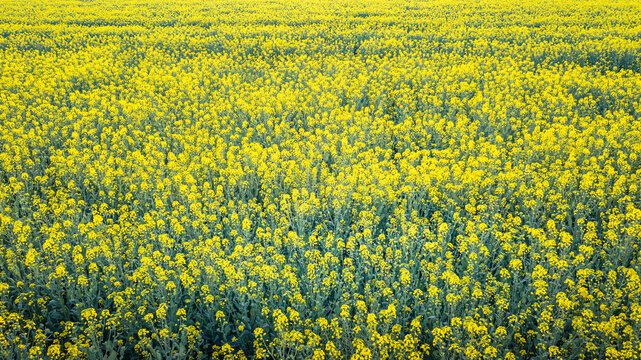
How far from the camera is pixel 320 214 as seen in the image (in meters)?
4.79

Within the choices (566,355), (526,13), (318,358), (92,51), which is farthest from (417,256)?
(526,13)

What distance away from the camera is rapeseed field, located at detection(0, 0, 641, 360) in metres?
3.16

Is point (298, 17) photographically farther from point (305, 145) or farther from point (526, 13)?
point (305, 145)

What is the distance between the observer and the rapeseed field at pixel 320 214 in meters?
3.16

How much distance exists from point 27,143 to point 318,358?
6611 mm

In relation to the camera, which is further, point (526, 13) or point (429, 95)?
point (526, 13)

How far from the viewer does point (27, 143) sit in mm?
6547

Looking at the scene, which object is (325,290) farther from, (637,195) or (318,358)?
(637,195)

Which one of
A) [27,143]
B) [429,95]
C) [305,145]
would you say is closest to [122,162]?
[27,143]

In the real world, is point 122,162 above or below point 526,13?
below

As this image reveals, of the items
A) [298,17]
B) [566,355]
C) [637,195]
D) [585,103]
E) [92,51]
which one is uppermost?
[298,17]

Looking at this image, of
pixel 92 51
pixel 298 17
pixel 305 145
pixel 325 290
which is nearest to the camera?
pixel 325 290

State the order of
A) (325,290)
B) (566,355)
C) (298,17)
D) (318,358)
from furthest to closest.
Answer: (298,17) → (325,290) → (566,355) → (318,358)

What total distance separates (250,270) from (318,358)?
3.67 feet
